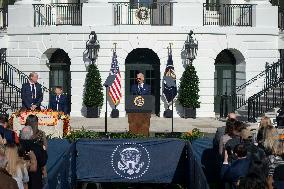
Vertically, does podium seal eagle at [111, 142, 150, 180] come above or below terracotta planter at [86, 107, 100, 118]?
below

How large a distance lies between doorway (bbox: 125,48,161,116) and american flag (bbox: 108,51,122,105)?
1095 millimetres

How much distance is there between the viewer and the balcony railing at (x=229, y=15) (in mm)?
33438

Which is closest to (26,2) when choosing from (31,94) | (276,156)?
(31,94)

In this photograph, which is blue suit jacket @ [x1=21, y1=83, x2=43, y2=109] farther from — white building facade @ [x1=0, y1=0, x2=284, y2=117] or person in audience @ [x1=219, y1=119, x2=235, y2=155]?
person in audience @ [x1=219, y1=119, x2=235, y2=155]

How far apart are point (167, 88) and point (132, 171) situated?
1502 centimetres

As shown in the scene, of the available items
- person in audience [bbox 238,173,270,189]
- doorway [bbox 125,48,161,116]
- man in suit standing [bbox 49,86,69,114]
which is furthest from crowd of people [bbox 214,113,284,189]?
doorway [bbox 125,48,161,116]

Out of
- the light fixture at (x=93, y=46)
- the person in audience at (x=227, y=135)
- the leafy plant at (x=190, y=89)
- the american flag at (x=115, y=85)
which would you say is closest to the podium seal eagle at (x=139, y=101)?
the american flag at (x=115, y=85)

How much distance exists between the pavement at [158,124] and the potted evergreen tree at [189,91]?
1.84ft

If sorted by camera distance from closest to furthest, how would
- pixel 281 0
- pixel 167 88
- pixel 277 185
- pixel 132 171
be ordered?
1. pixel 277 185
2. pixel 132 171
3. pixel 167 88
4. pixel 281 0

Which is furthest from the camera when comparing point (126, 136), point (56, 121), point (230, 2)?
point (230, 2)

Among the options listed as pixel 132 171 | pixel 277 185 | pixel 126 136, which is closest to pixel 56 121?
pixel 126 136

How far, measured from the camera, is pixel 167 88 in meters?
31.9

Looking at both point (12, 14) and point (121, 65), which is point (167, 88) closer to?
point (121, 65)

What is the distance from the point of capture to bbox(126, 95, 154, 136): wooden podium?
910 inches
